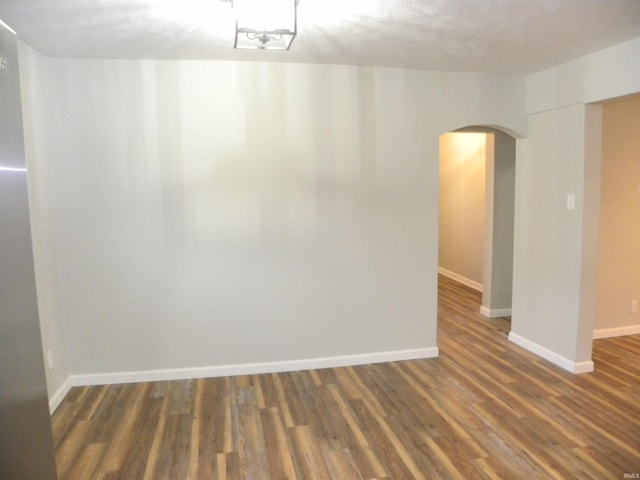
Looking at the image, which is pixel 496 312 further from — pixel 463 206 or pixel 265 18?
pixel 265 18

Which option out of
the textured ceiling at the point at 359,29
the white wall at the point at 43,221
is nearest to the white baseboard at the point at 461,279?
the textured ceiling at the point at 359,29

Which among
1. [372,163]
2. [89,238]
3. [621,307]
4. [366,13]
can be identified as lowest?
[621,307]

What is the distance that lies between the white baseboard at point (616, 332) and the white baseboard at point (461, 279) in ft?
6.48

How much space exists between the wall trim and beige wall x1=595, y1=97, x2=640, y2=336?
186 cm

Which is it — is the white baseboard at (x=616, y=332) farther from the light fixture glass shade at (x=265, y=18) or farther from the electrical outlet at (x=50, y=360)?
the electrical outlet at (x=50, y=360)

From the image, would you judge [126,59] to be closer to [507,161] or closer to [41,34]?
[41,34]

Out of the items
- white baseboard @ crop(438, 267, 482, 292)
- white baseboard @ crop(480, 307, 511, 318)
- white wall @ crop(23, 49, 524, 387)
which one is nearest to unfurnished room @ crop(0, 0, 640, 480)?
white wall @ crop(23, 49, 524, 387)

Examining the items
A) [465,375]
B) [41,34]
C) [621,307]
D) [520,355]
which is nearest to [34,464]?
[41,34]

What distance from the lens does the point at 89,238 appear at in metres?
3.11

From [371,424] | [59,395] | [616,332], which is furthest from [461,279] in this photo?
[59,395]

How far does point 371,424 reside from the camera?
2654 millimetres

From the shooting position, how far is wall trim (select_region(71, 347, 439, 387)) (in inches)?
127

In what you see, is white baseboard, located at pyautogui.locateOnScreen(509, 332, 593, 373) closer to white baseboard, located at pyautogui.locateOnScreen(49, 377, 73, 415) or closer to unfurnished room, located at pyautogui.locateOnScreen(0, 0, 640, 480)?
unfurnished room, located at pyautogui.locateOnScreen(0, 0, 640, 480)

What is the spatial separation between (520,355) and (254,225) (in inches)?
101
